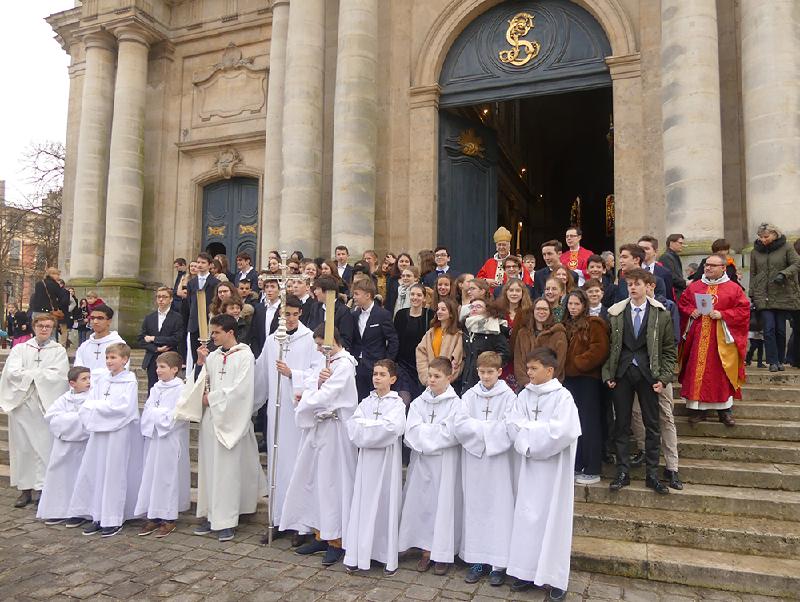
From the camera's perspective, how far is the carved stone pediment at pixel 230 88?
15352 mm

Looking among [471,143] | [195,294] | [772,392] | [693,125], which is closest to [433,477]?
[772,392]

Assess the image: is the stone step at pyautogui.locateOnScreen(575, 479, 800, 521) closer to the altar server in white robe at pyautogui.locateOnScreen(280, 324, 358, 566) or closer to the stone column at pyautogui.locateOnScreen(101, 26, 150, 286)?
the altar server in white robe at pyautogui.locateOnScreen(280, 324, 358, 566)

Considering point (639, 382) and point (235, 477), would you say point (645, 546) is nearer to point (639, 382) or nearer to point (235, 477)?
point (639, 382)

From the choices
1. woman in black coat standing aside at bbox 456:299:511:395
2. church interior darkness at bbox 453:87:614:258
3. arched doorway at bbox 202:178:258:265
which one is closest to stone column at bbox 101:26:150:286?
arched doorway at bbox 202:178:258:265

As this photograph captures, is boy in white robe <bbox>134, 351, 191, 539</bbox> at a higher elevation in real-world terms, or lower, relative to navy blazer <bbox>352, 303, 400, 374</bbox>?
lower

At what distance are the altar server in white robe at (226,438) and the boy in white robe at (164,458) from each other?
0.82ft

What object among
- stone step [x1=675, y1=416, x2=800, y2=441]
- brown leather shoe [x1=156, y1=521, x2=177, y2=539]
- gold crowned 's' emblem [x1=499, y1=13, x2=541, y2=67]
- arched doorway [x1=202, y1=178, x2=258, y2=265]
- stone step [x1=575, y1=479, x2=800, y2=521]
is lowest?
brown leather shoe [x1=156, y1=521, x2=177, y2=539]

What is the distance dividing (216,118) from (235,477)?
1200cm

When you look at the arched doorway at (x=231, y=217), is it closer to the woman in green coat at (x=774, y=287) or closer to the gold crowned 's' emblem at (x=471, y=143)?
the gold crowned 's' emblem at (x=471, y=143)

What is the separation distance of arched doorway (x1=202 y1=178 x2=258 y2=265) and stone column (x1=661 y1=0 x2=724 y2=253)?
31.2 ft

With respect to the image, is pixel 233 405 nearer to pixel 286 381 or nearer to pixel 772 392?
pixel 286 381

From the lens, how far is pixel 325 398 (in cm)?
538

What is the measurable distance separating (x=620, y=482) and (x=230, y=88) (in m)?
13.6

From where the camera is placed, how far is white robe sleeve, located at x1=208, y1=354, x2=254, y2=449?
590cm
